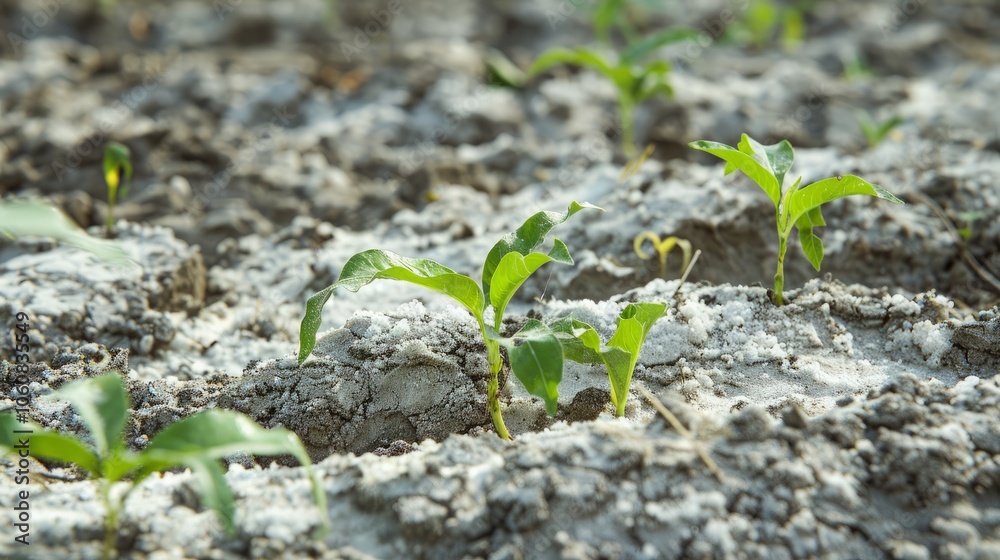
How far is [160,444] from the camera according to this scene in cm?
130

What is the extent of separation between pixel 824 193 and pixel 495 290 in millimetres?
811

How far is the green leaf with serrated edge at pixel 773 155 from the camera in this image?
78.1 inches

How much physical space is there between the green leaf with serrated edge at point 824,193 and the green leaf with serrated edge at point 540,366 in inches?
29.1

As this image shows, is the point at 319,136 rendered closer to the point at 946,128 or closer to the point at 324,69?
the point at 324,69

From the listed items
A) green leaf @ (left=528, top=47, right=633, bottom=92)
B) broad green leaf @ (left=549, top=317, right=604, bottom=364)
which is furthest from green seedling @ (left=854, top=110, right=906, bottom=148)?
broad green leaf @ (left=549, top=317, right=604, bottom=364)

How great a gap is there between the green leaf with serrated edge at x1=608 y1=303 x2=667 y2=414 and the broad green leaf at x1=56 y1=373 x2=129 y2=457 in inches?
36.9

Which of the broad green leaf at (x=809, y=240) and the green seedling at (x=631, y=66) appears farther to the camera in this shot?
the green seedling at (x=631, y=66)

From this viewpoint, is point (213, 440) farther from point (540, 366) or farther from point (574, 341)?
point (574, 341)

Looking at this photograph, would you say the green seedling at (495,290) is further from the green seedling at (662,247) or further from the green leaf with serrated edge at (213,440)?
the green seedling at (662,247)

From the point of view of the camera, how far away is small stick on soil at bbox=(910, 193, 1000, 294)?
2505 mm

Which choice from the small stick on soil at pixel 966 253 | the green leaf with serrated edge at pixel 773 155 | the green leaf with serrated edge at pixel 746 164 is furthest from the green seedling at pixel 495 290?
the small stick on soil at pixel 966 253

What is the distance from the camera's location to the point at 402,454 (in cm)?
174

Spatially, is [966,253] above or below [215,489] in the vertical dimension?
below

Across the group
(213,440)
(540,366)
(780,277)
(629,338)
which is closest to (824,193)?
(780,277)
